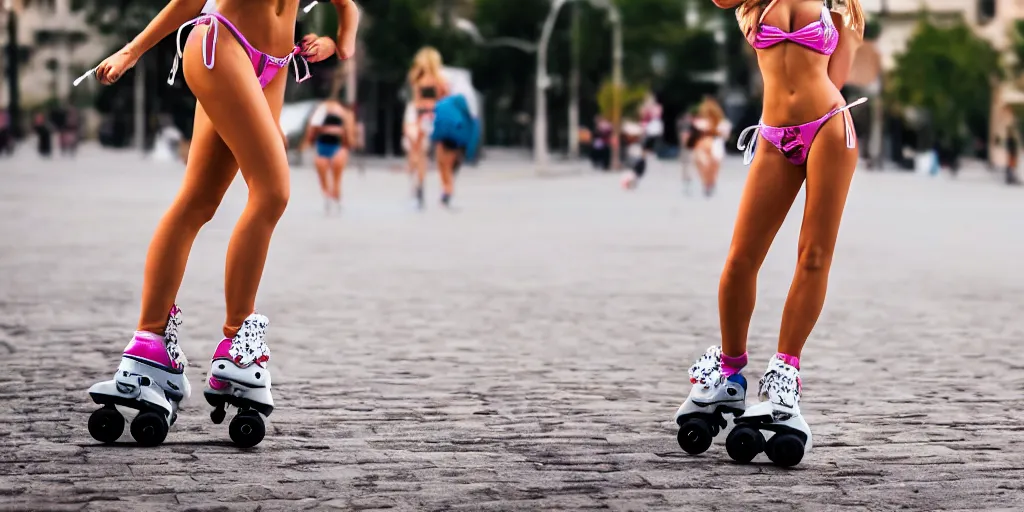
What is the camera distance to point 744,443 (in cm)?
548

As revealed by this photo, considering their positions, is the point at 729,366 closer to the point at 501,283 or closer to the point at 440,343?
the point at 440,343

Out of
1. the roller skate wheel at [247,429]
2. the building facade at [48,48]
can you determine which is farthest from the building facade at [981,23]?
the roller skate wheel at [247,429]

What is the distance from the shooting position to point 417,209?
995 inches

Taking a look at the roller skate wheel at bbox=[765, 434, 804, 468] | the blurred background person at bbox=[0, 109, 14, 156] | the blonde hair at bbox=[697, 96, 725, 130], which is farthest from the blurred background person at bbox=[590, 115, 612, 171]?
the roller skate wheel at bbox=[765, 434, 804, 468]

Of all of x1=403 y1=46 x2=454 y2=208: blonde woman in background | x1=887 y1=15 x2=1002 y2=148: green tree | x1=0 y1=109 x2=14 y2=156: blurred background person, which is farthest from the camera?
x1=887 y1=15 x2=1002 y2=148: green tree

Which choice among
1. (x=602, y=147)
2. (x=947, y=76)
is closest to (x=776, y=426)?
(x=602, y=147)

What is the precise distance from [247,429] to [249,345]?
0.82ft

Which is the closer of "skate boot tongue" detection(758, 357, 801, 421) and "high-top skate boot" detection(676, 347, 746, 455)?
"skate boot tongue" detection(758, 357, 801, 421)

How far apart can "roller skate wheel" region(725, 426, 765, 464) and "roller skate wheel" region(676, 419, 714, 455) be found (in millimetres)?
103

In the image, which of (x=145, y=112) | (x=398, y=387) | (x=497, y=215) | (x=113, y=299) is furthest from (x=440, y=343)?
(x=145, y=112)

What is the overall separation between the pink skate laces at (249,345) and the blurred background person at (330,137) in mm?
17197

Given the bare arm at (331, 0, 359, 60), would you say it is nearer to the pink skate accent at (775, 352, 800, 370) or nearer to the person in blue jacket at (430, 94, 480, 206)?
the pink skate accent at (775, 352, 800, 370)

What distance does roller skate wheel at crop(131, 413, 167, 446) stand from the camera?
18.4ft

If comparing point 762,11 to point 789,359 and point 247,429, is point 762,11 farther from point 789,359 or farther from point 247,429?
point 247,429
